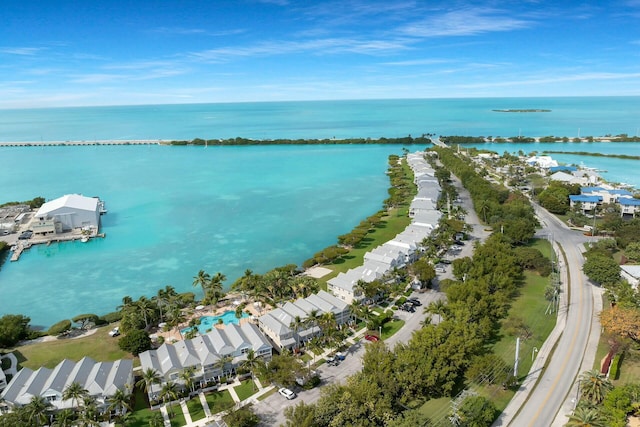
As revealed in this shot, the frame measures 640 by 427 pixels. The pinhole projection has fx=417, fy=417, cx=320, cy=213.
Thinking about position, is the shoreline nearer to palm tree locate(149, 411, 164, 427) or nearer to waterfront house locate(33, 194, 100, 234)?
waterfront house locate(33, 194, 100, 234)

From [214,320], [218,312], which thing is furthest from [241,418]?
[218,312]

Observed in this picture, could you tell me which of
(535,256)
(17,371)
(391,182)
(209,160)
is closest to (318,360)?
(17,371)

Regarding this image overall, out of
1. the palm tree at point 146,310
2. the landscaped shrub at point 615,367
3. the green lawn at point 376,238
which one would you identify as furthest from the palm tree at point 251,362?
the landscaped shrub at point 615,367

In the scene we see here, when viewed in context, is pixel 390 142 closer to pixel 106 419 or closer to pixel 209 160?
pixel 209 160

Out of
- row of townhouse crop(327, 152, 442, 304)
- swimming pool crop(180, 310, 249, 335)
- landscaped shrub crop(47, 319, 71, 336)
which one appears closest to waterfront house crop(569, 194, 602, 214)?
row of townhouse crop(327, 152, 442, 304)

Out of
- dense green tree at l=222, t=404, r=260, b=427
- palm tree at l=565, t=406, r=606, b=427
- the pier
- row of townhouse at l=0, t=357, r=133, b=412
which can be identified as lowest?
Answer: dense green tree at l=222, t=404, r=260, b=427

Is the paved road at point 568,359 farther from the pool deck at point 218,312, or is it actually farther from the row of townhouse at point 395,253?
the pool deck at point 218,312
